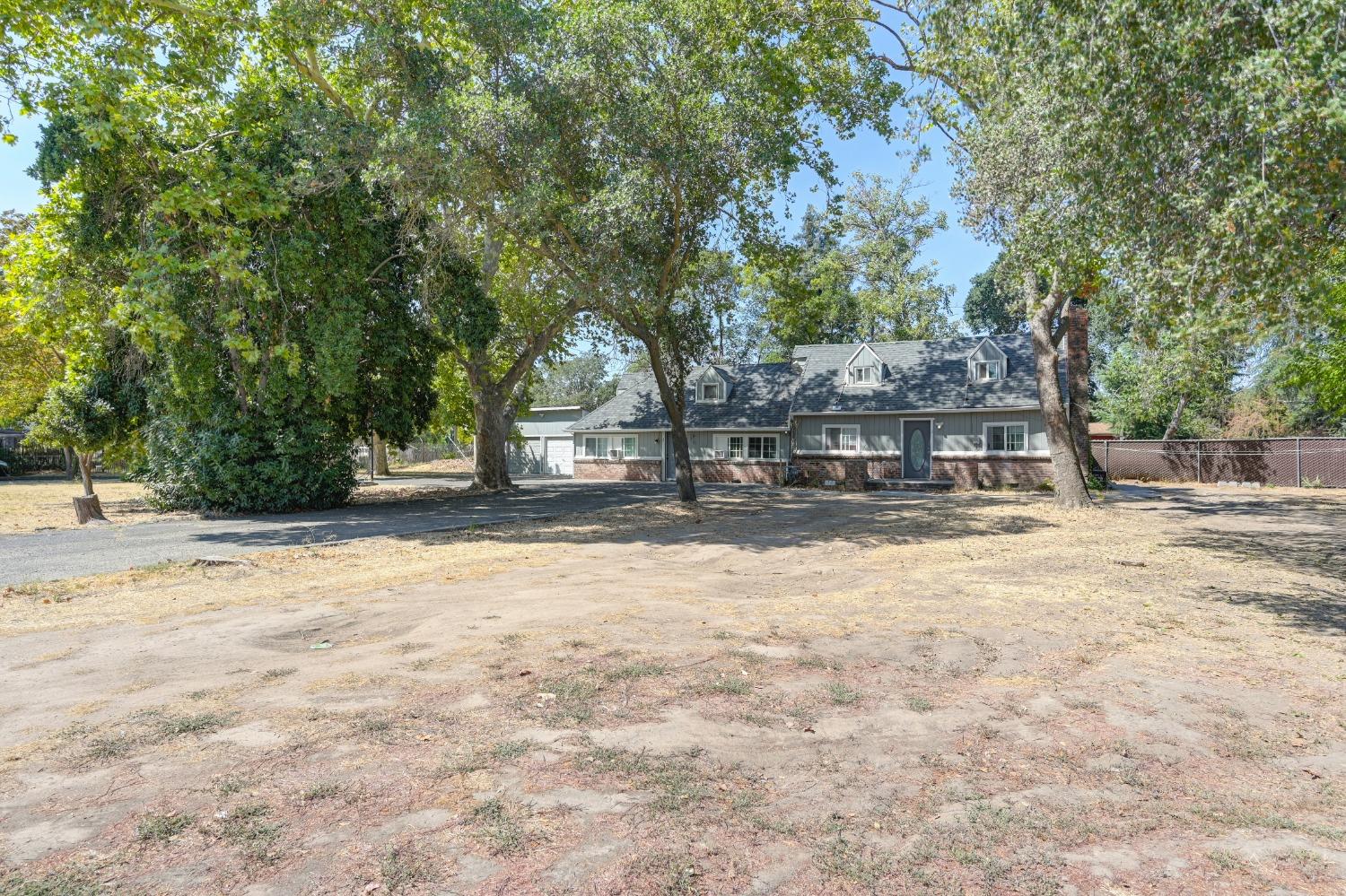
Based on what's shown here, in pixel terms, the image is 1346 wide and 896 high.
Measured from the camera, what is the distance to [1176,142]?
23.1ft

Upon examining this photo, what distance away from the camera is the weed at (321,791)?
319 centimetres

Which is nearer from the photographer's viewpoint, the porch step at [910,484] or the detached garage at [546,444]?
the porch step at [910,484]

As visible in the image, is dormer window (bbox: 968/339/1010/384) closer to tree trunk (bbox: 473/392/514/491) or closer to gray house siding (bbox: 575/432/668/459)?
gray house siding (bbox: 575/432/668/459)

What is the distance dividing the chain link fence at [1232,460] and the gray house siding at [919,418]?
3.63m

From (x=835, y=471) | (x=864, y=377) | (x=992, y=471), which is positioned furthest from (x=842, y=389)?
(x=992, y=471)

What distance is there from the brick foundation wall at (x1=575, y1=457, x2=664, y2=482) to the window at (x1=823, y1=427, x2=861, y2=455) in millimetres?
7909

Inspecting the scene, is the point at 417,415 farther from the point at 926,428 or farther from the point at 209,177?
the point at 926,428

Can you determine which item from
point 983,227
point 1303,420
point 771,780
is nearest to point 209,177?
point 771,780

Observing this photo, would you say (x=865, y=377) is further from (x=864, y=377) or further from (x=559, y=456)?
(x=559, y=456)

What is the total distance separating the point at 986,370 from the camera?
89.5 ft

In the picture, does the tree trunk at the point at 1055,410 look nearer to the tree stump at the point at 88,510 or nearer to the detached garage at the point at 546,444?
the tree stump at the point at 88,510

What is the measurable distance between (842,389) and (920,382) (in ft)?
10.0

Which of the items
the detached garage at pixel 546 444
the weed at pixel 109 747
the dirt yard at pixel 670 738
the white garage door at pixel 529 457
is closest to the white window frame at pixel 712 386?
the detached garage at pixel 546 444

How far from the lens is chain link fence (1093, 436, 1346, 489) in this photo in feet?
85.9
